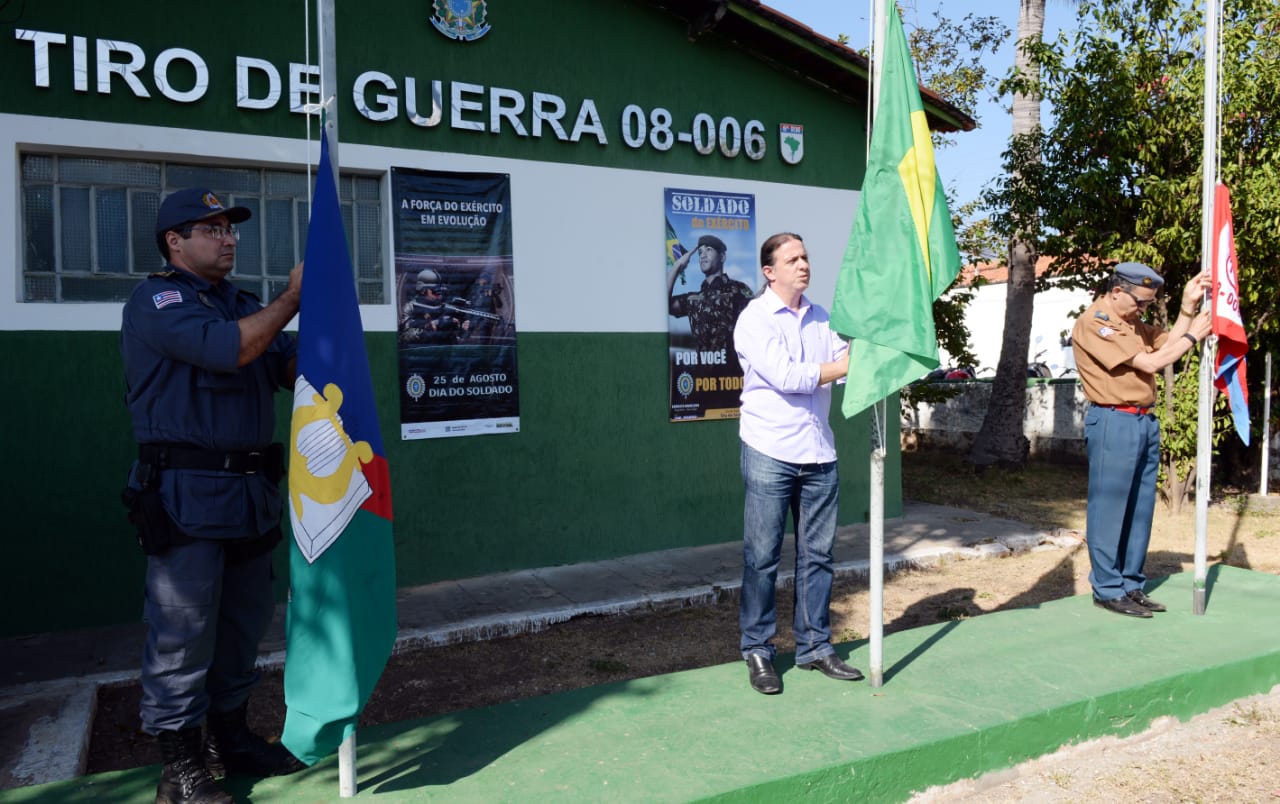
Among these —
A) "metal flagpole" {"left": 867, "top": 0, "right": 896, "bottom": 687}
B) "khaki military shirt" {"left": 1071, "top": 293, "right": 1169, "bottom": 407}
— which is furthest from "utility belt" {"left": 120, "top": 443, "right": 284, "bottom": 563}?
"khaki military shirt" {"left": 1071, "top": 293, "right": 1169, "bottom": 407}

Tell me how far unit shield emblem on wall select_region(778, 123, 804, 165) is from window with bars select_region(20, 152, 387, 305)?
3.65m

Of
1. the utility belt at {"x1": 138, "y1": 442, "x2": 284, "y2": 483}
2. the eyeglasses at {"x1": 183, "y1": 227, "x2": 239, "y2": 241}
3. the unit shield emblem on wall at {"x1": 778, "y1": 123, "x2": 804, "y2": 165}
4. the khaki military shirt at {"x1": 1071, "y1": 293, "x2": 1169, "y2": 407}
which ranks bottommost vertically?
the utility belt at {"x1": 138, "y1": 442, "x2": 284, "y2": 483}

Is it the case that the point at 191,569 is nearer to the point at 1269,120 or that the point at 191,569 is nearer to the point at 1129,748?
the point at 1129,748

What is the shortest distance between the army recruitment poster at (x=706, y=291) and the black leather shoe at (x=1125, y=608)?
3476mm

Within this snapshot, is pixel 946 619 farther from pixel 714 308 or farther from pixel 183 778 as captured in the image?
pixel 183 778

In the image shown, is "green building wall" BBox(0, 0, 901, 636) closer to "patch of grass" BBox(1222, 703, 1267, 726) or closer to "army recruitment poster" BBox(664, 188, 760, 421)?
"army recruitment poster" BBox(664, 188, 760, 421)

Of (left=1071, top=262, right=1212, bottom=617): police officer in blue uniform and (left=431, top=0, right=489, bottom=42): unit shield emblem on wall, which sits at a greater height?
(left=431, top=0, right=489, bottom=42): unit shield emblem on wall

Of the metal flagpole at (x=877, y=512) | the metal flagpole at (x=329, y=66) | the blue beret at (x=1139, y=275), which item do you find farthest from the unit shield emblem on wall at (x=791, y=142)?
the metal flagpole at (x=329, y=66)

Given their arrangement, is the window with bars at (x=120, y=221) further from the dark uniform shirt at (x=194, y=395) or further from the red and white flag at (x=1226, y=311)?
the red and white flag at (x=1226, y=311)

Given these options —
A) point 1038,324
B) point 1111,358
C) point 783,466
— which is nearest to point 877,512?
point 783,466

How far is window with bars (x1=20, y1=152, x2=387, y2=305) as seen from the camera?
18.6 ft

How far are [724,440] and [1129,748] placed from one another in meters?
4.38

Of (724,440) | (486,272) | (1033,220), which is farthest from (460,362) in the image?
(1033,220)

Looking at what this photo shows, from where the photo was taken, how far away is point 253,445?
10.3ft
